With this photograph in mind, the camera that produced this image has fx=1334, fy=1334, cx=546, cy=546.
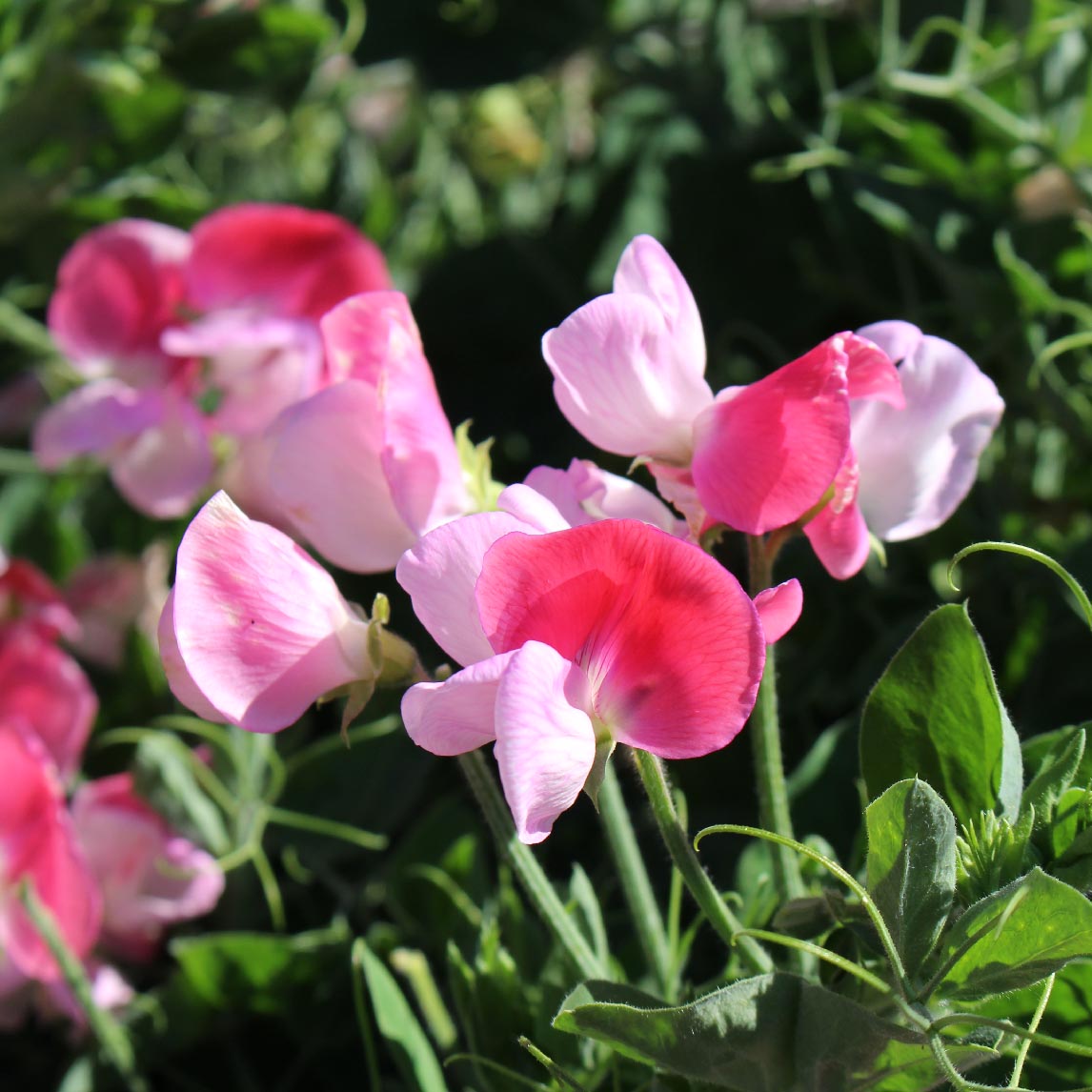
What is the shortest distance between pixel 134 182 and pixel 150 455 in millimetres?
242

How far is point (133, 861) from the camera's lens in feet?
2.08

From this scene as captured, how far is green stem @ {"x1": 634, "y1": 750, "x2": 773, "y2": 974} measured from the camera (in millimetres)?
325

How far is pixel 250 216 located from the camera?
678mm

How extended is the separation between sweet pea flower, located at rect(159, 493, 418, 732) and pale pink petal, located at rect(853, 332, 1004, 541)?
0.47ft

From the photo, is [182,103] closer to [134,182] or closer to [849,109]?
[134,182]

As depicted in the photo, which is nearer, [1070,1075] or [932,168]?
[1070,1075]

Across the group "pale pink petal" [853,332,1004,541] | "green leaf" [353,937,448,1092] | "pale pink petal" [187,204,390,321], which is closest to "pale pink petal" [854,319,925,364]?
"pale pink petal" [853,332,1004,541]

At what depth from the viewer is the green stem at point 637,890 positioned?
1.28ft

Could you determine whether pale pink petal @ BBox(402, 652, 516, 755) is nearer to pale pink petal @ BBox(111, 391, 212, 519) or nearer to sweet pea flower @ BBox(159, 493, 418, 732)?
sweet pea flower @ BBox(159, 493, 418, 732)

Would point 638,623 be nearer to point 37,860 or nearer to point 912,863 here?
point 912,863

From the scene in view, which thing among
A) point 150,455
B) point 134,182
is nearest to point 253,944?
point 150,455

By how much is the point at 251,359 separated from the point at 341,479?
0.31 metres

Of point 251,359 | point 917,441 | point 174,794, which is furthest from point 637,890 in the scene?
point 251,359

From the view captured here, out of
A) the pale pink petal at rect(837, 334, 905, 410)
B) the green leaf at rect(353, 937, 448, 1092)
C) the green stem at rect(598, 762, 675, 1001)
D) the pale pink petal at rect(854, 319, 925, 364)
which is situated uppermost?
the pale pink petal at rect(837, 334, 905, 410)
